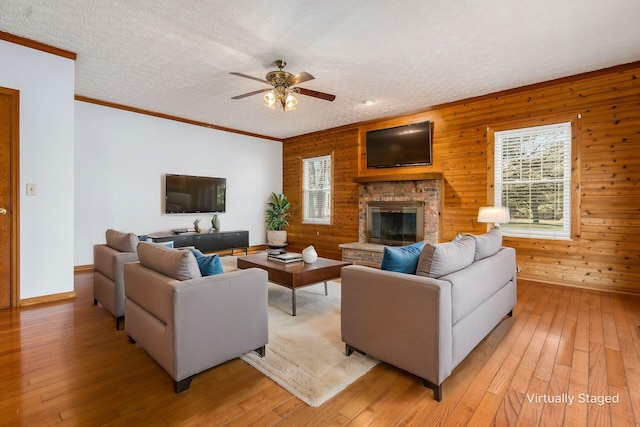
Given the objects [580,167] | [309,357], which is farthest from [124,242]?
[580,167]

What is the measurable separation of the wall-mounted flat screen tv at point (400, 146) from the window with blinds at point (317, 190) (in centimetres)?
126

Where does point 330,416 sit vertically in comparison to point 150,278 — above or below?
below

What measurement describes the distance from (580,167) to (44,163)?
21.2 feet

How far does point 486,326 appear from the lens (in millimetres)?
2451

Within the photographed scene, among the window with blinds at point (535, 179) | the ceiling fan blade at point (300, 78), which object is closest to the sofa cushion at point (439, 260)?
the ceiling fan blade at point (300, 78)

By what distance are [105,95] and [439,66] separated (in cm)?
487

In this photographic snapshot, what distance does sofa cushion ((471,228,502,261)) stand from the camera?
8.36ft

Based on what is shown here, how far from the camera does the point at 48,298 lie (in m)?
3.52

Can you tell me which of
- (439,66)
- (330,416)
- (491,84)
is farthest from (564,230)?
(330,416)

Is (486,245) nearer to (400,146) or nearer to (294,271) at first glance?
(294,271)

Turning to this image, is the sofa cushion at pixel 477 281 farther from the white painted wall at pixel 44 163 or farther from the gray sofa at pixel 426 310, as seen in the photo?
the white painted wall at pixel 44 163

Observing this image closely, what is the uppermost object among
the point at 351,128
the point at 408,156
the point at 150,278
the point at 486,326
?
the point at 351,128

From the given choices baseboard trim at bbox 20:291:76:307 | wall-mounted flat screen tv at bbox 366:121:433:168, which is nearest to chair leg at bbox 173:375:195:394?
baseboard trim at bbox 20:291:76:307

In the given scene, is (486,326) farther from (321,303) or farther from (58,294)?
(58,294)
